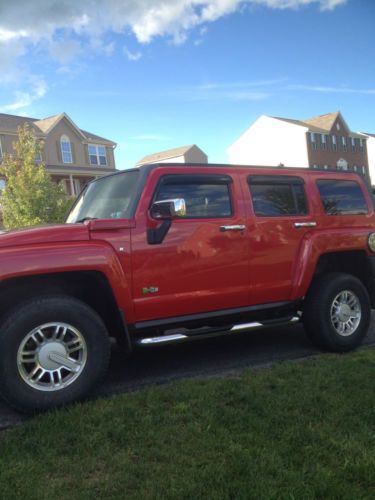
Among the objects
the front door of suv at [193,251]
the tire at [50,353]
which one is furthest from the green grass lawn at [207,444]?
the front door of suv at [193,251]

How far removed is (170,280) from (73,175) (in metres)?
33.5

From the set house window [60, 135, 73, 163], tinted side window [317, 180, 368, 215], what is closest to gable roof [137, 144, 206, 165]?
house window [60, 135, 73, 163]

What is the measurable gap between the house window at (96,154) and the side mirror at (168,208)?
35502mm

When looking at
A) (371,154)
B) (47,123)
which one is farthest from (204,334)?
(371,154)

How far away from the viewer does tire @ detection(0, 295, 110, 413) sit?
3.56 metres

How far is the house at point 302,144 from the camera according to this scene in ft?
171

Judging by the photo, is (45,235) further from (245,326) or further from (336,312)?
(336,312)

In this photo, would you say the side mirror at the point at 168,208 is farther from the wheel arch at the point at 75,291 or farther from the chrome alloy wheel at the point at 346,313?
the chrome alloy wheel at the point at 346,313

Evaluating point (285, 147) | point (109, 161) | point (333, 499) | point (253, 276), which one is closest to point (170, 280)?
point (253, 276)

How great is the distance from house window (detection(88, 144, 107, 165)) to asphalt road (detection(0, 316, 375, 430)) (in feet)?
113

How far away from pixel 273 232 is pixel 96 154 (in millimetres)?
35553

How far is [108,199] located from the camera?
4730 mm

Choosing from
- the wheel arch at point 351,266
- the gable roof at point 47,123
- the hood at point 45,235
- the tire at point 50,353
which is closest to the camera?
the tire at point 50,353

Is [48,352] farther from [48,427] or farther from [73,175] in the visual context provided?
[73,175]
